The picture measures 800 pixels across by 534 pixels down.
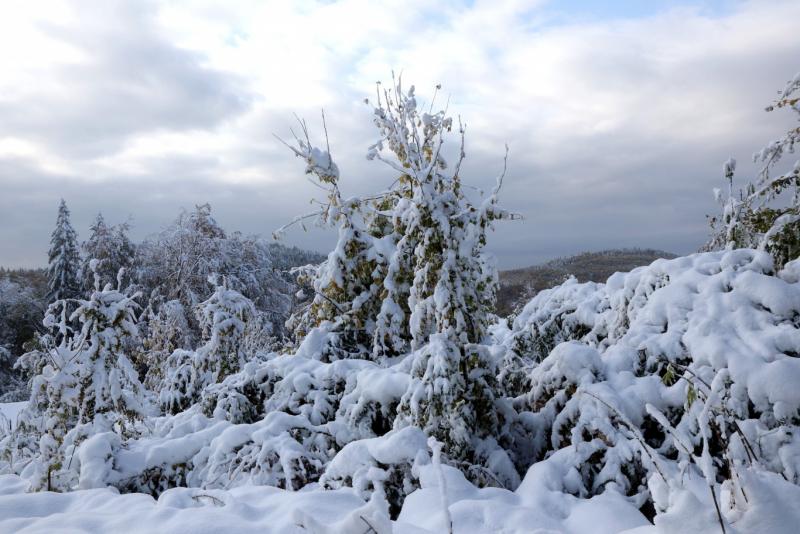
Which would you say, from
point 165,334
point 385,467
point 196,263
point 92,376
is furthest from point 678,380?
point 196,263

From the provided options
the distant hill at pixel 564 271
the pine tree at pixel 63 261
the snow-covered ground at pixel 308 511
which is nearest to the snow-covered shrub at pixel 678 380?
the snow-covered ground at pixel 308 511

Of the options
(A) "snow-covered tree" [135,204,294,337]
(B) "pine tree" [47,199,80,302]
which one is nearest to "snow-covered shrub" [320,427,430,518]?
(A) "snow-covered tree" [135,204,294,337]

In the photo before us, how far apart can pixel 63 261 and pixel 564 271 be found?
1529 inches

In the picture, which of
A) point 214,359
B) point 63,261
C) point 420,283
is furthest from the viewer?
point 63,261

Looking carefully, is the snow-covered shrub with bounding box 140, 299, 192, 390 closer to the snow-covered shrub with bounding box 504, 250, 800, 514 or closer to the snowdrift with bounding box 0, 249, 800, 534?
the snowdrift with bounding box 0, 249, 800, 534

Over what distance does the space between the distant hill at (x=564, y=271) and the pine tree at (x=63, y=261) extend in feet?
90.1

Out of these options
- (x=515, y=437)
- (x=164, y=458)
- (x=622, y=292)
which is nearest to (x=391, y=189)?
(x=622, y=292)

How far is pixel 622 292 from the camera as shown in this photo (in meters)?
5.07

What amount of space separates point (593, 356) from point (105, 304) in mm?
5560

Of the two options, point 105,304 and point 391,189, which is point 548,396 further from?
point 105,304

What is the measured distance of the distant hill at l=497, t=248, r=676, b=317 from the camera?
3447cm

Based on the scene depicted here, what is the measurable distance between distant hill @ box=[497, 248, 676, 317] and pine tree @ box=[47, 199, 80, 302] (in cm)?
2745

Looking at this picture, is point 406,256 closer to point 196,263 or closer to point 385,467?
point 385,467

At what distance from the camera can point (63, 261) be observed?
31531 mm
